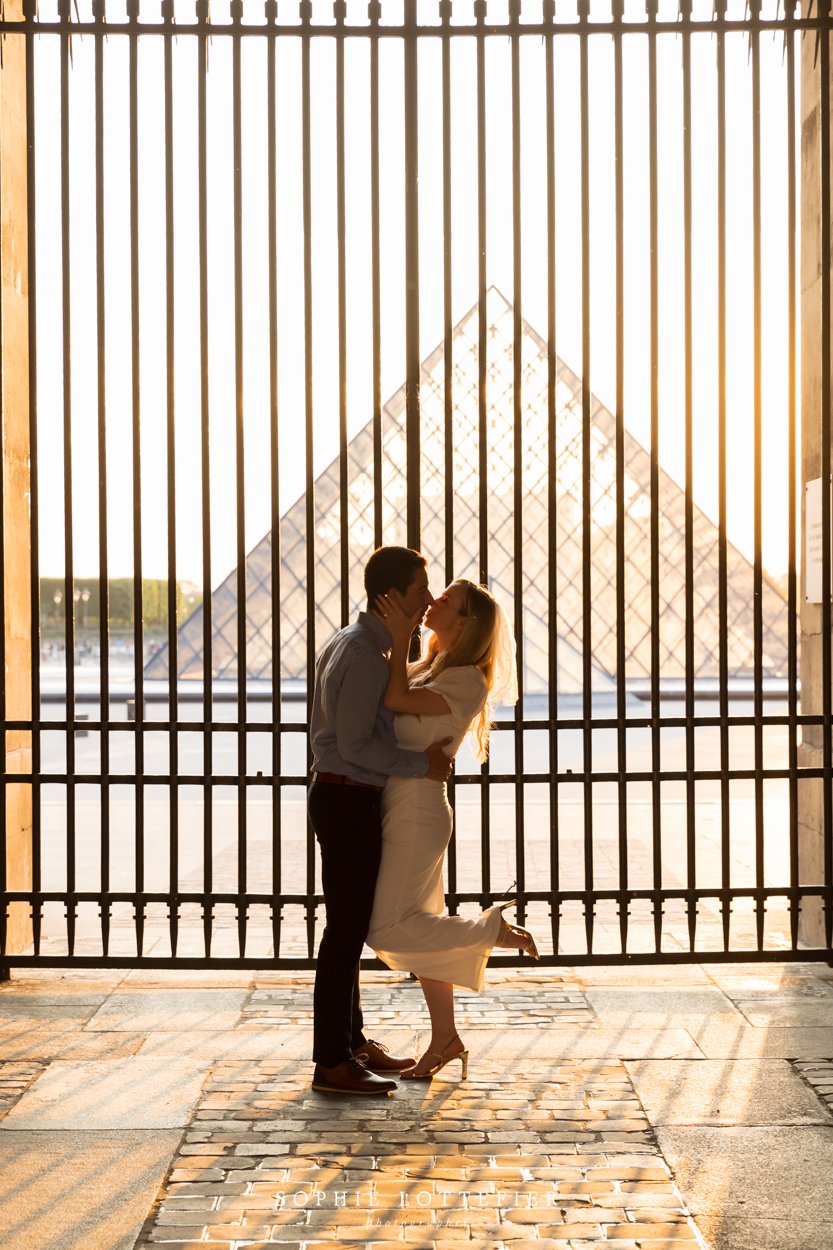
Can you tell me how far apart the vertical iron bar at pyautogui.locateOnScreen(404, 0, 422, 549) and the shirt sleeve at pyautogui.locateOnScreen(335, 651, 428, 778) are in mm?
920

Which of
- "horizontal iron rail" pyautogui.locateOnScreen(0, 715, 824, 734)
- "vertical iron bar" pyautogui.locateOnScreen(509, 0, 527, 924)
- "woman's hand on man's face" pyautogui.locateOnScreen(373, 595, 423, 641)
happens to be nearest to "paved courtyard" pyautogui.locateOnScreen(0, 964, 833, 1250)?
"vertical iron bar" pyautogui.locateOnScreen(509, 0, 527, 924)

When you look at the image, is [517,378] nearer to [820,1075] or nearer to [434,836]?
[434,836]

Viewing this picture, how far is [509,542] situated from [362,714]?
96.1ft

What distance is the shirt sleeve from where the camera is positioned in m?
3.21

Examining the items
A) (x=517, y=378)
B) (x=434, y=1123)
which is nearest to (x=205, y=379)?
(x=517, y=378)

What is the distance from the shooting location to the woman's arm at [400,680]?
130 inches

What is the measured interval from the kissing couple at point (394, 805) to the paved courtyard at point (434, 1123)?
0.22 metres

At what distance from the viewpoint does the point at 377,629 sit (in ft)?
10.8

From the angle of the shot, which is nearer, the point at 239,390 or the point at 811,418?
the point at 239,390

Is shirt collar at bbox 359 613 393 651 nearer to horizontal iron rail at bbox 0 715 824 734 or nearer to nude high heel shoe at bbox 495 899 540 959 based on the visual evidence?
nude high heel shoe at bbox 495 899 540 959

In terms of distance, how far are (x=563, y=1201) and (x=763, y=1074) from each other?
96 cm

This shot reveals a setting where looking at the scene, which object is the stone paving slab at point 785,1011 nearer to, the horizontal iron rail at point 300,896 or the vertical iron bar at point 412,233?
the horizontal iron rail at point 300,896

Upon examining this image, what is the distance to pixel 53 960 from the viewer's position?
417 cm

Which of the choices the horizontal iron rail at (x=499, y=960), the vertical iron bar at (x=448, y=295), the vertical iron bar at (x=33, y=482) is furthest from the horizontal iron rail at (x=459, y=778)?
the horizontal iron rail at (x=499, y=960)
